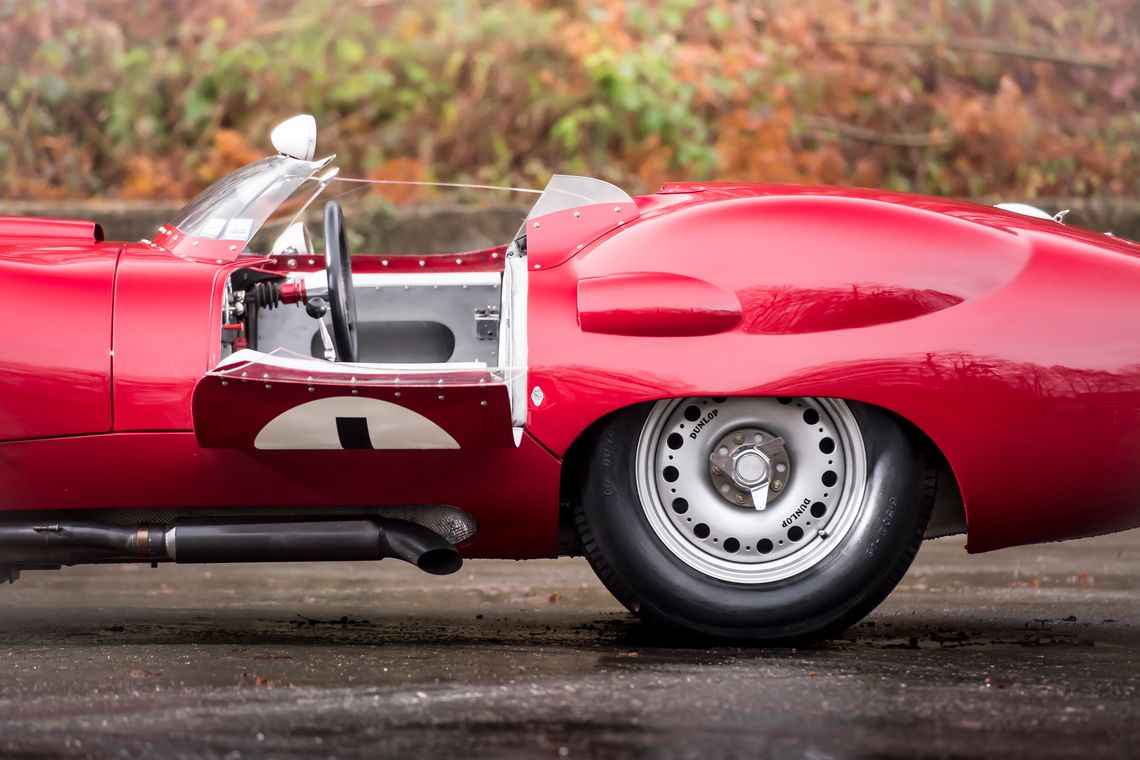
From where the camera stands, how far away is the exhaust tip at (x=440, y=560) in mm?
4059

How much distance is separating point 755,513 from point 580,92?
297 inches

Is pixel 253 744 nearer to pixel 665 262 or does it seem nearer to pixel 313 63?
pixel 665 262

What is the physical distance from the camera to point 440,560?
13.4 ft

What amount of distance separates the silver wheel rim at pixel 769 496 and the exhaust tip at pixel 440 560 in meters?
0.50

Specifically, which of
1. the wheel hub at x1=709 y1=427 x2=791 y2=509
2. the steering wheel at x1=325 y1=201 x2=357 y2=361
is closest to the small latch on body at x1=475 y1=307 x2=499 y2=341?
the steering wheel at x1=325 y1=201 x2=357 y2=361

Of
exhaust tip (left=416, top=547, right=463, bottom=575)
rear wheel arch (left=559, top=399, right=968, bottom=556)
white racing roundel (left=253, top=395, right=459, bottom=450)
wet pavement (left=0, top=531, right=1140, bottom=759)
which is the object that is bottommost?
wet pavement (left=0, top=531, right=1140, bottom=759)

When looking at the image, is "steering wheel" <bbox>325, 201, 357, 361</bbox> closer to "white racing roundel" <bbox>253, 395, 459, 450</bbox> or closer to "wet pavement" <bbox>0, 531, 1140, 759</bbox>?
"white racing roundel" <bbox>253, 395, 459, 450</bbox>

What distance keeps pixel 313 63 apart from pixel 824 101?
3.68 metres

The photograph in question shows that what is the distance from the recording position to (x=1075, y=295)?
4.13 meters

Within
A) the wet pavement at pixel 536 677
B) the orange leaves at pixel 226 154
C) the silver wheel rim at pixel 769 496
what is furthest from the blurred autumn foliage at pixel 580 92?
the silver wheel rim at pixel 769 496

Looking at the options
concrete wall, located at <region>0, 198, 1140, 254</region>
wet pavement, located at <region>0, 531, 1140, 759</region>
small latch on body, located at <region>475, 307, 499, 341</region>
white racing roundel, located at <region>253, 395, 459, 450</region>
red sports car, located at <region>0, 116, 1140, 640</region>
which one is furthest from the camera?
concrete wall, located at <region>0, 198, 1140, 254</region>

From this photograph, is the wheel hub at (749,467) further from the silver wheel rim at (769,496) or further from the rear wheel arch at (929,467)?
the rear wheel arch at (929,467)

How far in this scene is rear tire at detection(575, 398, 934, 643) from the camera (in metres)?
4.08

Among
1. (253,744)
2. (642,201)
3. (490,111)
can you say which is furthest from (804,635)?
(490,111)
